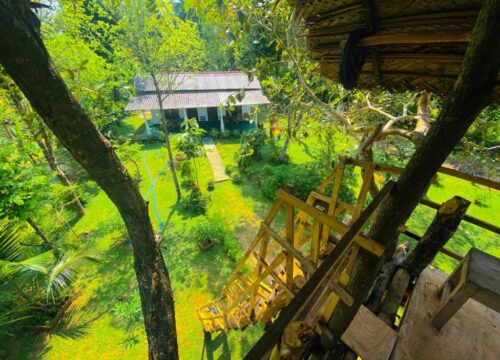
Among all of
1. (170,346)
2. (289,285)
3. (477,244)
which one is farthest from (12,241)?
(477,244)

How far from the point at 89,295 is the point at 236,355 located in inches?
196

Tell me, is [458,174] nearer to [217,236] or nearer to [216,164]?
[217,236]

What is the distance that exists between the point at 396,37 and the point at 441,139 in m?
0.65

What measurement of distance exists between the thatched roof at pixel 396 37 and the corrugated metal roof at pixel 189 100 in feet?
54.0

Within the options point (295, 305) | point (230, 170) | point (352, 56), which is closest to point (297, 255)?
point (295, 305)

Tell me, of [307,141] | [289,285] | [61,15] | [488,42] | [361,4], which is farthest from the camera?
[307,141]

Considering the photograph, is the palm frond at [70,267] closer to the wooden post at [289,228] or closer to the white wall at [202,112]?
the wooden post at [289,228]

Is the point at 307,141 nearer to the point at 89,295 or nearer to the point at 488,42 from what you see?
the point at 89,295

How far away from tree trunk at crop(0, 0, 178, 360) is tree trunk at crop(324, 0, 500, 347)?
2.40m

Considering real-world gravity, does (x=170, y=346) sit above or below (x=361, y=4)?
below

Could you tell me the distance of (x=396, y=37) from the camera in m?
1.23

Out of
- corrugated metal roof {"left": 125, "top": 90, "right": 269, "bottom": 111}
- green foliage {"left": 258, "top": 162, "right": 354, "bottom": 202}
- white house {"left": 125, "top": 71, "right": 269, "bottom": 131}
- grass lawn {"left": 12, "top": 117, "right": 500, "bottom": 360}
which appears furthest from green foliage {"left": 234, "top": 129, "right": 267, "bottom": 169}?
corrugated metal roof {"left": 125, "top": 90, "right": 269, "bottom": 111}

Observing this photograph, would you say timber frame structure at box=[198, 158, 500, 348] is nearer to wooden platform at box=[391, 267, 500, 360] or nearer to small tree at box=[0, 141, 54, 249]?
wooden platform at box=[391, 267, 500, 360]

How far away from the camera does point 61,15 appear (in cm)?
854
